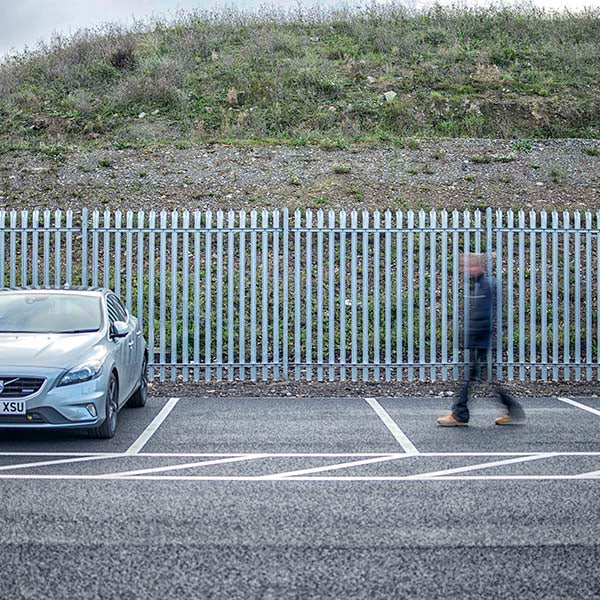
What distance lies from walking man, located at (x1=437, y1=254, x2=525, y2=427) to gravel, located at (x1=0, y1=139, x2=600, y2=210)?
9301mm

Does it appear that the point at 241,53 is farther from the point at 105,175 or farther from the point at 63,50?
the point at 105,175

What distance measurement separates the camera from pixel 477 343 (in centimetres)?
956

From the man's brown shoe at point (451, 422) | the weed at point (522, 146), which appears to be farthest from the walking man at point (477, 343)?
the weed at point (522, 146)

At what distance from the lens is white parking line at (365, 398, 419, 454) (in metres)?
8.28

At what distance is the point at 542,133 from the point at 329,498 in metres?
20.1

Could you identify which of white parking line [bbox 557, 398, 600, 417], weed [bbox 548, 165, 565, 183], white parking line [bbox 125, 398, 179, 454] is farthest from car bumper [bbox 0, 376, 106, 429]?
weed [bbox 548, 165, 565, 183]

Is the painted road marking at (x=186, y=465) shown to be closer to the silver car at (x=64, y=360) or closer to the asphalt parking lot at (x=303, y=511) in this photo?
the asphalt parking lot at (x=303, y=511)

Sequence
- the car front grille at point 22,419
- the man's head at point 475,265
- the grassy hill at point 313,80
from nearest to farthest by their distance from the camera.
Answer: the car front grille at point 22,419 → the man's head at point 475,265 → the grassy hill at point 313,80

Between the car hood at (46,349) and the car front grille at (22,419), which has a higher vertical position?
the car hood at (46,349)

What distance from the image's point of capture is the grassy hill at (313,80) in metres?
24.6

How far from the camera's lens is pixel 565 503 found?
6.09 m

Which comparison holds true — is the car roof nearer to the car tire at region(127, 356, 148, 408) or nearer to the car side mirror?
the car side mirror

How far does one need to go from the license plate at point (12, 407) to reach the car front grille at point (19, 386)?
65 mm

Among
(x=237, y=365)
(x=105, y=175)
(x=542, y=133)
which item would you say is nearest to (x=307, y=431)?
(x=237, y=365)
